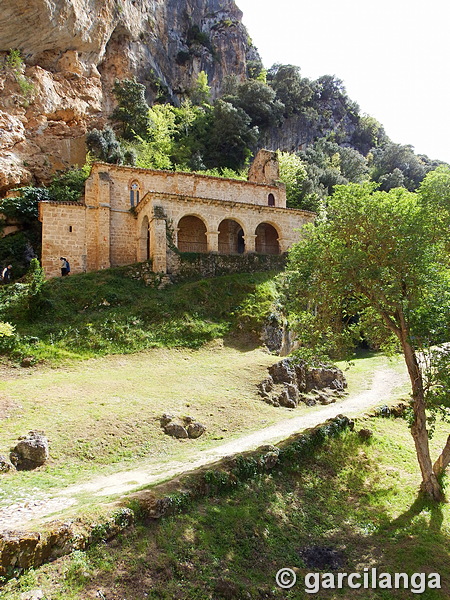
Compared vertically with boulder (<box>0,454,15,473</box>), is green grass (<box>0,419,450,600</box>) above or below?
below

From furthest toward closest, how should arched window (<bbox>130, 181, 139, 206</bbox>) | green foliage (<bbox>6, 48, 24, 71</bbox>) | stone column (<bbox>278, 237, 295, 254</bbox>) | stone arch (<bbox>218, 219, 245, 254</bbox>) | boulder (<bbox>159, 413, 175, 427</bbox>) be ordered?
stone arch (<bbox>218, 219, 245, 254</bbox>), green foliage (<bbox>6, 48, 24, 71</bbox>), stone column (<bbox>278, 237, 295, 254</bbox>), arched window (<bbox>130, 181, 139, 206</bbox>), boulder (<bbox>159, 413, 175, 427</bbox>)

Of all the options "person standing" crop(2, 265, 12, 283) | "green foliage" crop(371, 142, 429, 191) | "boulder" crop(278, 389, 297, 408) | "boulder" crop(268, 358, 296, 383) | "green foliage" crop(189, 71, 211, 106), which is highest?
"green foliage" crop(189, 71, 211, 106)

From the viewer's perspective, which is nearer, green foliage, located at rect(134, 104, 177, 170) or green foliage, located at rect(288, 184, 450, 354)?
green foliage, located at rect(288, 184, 450, 354)

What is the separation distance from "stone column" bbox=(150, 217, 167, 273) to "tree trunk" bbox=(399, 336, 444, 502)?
669 inches

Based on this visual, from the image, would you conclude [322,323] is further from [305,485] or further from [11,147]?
[11,147]

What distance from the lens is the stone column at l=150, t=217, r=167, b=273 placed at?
79.5 feet

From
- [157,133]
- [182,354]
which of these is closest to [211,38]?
[157,133]

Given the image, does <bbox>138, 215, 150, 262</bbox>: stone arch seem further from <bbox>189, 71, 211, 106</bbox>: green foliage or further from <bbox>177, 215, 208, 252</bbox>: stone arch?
<bbox>189, 71, 211, 106</bbox>: green foliage

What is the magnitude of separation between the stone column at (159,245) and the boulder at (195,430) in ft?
44.4

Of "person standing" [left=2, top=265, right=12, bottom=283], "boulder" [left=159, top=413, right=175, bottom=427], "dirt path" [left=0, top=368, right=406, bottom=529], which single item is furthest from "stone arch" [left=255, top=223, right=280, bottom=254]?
"boulder" [left=159, top=413, right=175, bottom=427]

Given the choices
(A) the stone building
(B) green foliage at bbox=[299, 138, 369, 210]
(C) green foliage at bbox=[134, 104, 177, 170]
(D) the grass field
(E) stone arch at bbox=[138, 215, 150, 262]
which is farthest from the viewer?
(B) green foliage at bbox=[299, 138, 369, 210]

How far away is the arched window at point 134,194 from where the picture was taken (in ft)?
95.3

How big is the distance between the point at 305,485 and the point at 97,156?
111 ft

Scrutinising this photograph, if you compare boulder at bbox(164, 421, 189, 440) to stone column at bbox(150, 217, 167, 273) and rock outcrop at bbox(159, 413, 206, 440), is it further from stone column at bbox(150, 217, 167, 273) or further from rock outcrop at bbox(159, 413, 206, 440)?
stone column at bbox(150, 217, 167, 273)
